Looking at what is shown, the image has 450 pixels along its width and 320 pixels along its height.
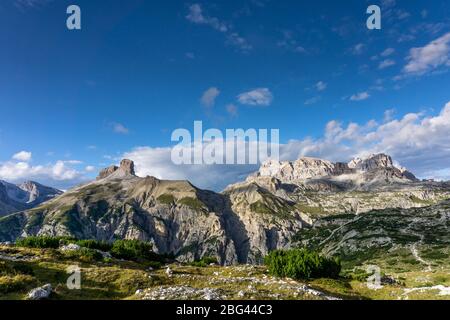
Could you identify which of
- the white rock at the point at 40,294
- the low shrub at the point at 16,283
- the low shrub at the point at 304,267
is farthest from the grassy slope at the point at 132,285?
the low shrub at the point at 304,267

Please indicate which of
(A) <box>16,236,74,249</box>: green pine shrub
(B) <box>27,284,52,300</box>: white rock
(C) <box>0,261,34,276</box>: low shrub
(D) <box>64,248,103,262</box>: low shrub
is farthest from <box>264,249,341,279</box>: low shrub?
(A) <box>16,236,74,249</box>: green pine shrub

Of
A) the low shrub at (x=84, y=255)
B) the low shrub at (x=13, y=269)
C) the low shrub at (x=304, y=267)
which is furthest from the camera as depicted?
the low shrub at (x=304, y=267)

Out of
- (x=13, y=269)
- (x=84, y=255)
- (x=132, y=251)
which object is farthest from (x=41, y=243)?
(x=13, y=269)

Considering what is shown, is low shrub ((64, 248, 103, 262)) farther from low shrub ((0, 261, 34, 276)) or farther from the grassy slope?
low shrub ((0, 261, 34, 276))

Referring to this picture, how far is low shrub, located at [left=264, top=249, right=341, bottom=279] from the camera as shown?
2712 inches

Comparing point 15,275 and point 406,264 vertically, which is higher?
point 15,275

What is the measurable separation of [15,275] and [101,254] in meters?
30.6

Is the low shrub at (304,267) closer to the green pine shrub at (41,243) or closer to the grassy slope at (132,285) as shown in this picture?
the grassy slope at (132,285)

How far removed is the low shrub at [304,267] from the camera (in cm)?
6888

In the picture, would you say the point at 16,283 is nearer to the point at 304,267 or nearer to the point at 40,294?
the point at 40,294
